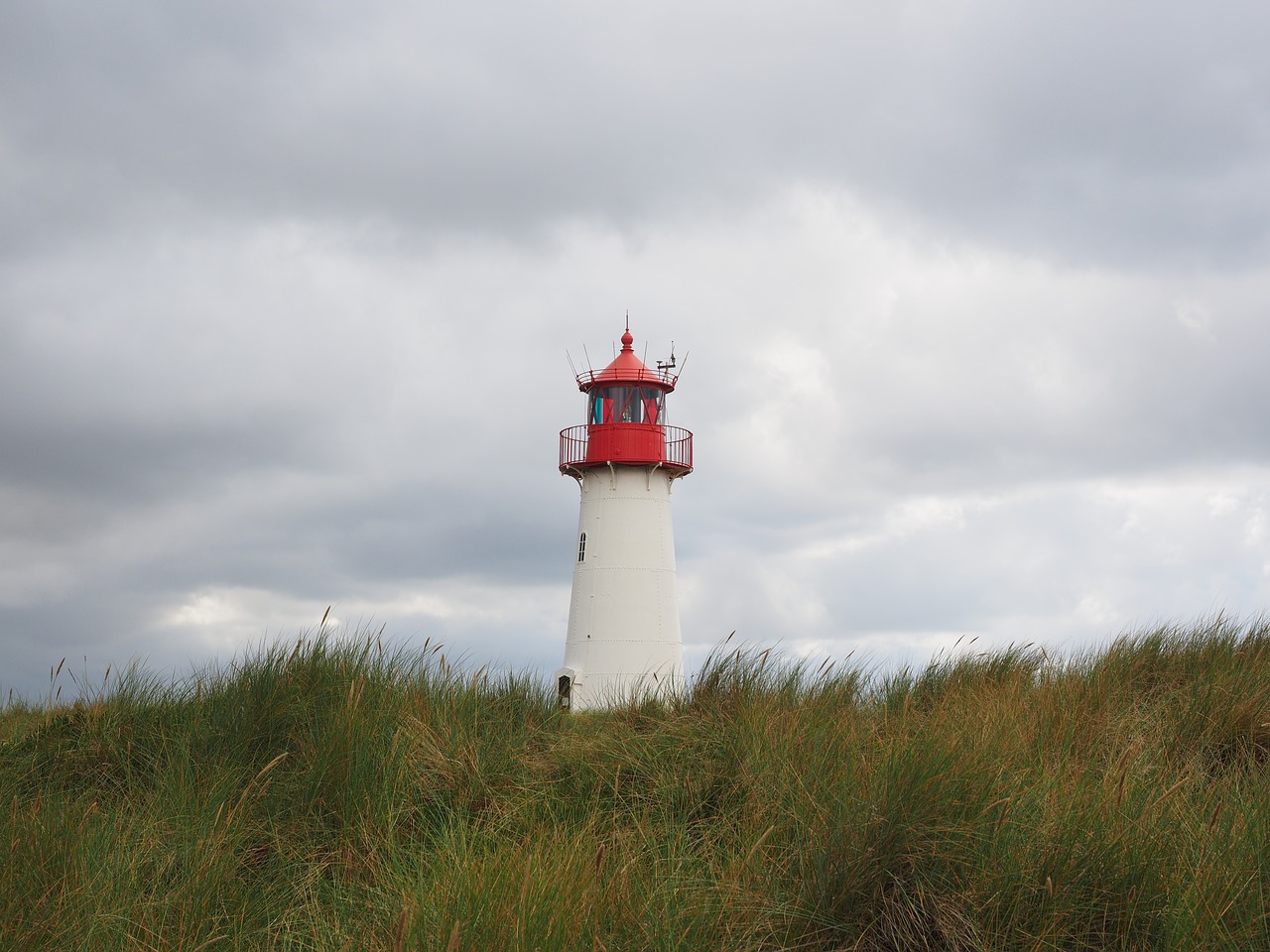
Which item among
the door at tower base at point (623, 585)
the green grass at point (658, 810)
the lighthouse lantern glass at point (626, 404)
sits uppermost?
the lighthouse lantern glass at point (626, 404)

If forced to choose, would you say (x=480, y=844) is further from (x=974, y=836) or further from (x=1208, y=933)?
(x=1208, y=933)

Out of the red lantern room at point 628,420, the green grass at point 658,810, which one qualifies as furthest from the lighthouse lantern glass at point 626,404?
the green grass at point 658,810

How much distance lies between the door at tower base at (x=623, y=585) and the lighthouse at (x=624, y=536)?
0.8 inches

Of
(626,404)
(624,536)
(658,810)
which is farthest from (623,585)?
(658,810)

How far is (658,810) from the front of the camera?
6.95 m

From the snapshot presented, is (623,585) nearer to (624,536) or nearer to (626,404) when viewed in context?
(624,536)

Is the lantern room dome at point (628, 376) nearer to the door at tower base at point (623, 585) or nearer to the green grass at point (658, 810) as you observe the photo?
the door at tower base at point (623, 585)

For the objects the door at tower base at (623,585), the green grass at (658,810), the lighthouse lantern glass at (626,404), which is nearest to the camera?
the green grass at (658,810)

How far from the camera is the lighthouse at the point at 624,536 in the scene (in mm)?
21359

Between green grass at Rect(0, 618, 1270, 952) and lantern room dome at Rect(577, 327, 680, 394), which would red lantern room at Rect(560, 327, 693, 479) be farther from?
green grass at Rect(0, 618, 1270, 952)

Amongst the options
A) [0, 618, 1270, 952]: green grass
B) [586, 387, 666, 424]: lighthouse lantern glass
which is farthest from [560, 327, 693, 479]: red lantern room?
[0, 618, 1270, 952]: green grass

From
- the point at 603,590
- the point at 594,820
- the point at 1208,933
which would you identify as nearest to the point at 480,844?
the point at 594,820

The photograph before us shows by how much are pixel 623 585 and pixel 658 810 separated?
47.9ft

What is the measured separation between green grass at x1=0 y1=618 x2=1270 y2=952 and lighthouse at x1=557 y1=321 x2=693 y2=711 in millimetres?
11375
